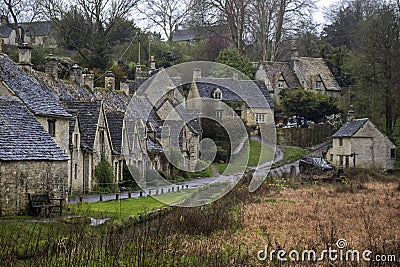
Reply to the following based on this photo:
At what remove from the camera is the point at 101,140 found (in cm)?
3900

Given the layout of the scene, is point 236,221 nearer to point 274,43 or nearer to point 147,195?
point 147,195

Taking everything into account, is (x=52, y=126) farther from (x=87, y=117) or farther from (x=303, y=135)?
(x=303, y=135)

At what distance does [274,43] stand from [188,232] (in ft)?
189

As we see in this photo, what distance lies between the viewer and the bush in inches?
1490

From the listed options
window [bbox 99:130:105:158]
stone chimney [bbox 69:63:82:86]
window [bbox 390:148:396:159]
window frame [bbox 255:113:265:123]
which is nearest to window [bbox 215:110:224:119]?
window frame [bbox 255:113:265:123]

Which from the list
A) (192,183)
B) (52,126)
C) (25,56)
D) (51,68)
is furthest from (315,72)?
(52,126)

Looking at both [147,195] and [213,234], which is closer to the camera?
[213,234]

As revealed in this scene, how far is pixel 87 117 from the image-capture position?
126 feet

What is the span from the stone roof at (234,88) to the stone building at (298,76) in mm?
2016

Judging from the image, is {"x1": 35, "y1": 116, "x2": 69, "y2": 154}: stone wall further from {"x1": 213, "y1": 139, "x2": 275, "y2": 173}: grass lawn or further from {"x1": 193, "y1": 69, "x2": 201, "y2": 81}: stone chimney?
{"x1": 193, "y1": 69, "x2": 201, "y2": 81}: stone chimney

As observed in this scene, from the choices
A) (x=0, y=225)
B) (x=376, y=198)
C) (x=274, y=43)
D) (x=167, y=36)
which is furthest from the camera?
(x=167, y=36)

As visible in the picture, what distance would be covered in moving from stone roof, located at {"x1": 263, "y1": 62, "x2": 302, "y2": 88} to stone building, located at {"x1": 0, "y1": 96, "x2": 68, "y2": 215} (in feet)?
164

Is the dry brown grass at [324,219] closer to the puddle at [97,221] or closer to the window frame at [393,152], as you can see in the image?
the puddle at [97,221]

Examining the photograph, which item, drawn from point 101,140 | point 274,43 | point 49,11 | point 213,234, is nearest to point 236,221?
point 213,234
